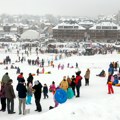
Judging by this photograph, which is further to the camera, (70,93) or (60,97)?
(70,93)

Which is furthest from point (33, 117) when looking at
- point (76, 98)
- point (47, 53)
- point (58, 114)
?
point (47, 53)

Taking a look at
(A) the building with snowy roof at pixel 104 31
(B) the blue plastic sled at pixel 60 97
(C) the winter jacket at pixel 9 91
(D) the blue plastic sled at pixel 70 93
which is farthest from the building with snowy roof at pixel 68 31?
(C) the winter jacket at pixel 9 91

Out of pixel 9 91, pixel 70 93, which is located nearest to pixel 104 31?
pixel 70 93

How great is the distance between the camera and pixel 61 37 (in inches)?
4313

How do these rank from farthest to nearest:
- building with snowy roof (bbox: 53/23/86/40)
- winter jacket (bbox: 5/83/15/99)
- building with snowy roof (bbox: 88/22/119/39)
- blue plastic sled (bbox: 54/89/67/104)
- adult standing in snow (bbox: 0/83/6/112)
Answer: building with snowy roof (bbox: 53/23/86/40) → building with snowy roof (bbox: 88/22/119/39) → adult standing in snow (bbox: 0/83/6/112) → blue plastic sled (bbox: 54/89/67/104) → winter jacket (bbox: 5/83/15/99)

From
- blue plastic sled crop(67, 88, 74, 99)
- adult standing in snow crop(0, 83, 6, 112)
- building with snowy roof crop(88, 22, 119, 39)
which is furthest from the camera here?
building with snowy roof crop(88, 22, 119, 39)

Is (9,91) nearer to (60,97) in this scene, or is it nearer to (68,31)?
(60,97)

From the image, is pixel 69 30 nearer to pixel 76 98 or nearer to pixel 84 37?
pixel 84 37

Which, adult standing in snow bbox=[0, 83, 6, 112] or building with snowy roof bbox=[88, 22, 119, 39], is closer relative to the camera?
adult standing in snow bbox=[0, 83, 6, 112]

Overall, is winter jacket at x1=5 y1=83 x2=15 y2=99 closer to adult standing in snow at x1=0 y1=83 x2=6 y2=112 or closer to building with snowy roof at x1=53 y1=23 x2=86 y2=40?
Result: adult standing in snow at x1=0 y1=83 x2=6 y2=112

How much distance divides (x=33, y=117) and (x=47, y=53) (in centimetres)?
5867

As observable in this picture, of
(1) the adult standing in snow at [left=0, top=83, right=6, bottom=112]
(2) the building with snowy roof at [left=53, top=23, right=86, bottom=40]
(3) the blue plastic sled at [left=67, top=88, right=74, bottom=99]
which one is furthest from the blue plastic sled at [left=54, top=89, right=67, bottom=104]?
(2) the building with snowy roof at [left=53, top=23, right=86, bottom=40]

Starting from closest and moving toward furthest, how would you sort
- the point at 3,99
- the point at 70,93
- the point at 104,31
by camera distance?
the point at 3,99
the point at 70,93
the point at 104,31

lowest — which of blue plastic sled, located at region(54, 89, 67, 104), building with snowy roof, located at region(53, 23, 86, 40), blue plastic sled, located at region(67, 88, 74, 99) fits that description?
building with snowy roof, located at region(53, 23, 86, 40)
